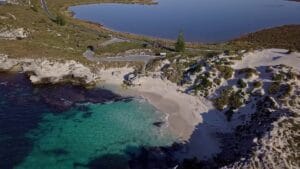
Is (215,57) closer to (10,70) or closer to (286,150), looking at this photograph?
(286,150)

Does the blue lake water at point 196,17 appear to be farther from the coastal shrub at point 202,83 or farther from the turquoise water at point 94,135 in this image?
the turquoise water at point 94,135

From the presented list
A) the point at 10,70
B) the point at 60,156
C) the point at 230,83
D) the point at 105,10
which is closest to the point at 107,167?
the point at 60,156

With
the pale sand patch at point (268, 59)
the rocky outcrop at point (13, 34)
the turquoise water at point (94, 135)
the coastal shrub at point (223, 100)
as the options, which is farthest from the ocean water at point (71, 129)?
the rocky outcrop at point (13, 34)

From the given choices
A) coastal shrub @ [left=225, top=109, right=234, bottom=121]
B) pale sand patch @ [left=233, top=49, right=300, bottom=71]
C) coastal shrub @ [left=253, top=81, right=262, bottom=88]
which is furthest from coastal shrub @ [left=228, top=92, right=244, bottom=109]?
pale sand patch @ [left=233, top=49, right=300, bottom=71]

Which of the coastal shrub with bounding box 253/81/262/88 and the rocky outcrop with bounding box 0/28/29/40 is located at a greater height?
the rocky outcrop with bounding box 0/28/29/40

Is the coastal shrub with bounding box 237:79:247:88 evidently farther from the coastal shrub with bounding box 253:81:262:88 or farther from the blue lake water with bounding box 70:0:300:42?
the blue lake water with bounding box 70:0:300:42

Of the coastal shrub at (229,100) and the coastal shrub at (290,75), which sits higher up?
the coastal shrub at (290,75)

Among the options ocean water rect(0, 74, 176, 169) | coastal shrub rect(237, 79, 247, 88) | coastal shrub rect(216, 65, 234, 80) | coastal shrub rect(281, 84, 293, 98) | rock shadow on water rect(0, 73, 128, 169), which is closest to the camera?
ocean water rect(0, 74, 176, 169)

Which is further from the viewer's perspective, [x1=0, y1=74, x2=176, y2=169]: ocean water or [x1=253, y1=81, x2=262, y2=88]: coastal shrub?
[x1=253, y1=81, x2=262, y2=88]: coastal shrub
